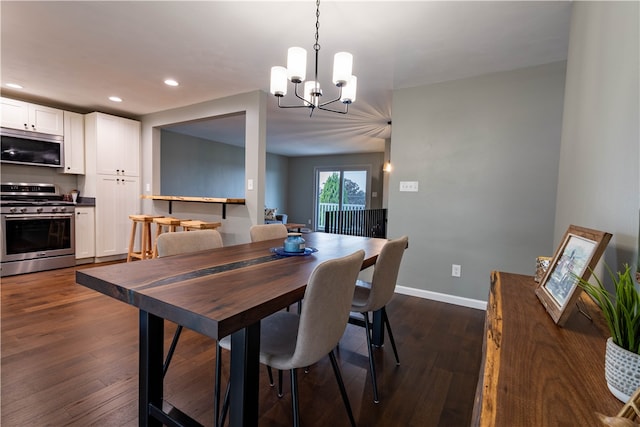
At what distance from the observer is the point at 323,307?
109 cm

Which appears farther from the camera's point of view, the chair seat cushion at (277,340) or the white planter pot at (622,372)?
the chair seat cushion at (277,340)

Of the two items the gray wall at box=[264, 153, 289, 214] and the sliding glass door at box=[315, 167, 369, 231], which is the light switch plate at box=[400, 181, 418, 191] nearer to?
the sliding glass door at box=[315, 167, 369, 231]

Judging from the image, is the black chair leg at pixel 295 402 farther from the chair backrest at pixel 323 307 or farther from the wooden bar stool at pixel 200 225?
the wooden bar stool at pixel 200 225

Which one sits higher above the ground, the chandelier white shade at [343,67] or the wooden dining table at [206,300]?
the chandelier white shade at [343,67]

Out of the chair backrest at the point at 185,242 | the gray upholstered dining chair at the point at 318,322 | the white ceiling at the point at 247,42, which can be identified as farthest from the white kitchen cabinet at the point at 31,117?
the gray upholstered dining chair at the point at 318,322

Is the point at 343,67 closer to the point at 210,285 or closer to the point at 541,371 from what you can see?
the point at 210,285

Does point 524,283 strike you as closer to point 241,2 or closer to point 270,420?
point 270,420

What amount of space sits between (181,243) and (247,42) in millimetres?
1653

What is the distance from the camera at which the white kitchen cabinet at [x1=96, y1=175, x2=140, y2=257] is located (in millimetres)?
4289

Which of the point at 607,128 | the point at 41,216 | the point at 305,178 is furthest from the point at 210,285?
the point at 305,178

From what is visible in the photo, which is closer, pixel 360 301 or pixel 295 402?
pixel 295 402

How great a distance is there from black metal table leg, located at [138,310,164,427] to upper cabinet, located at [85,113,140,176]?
13.1ft

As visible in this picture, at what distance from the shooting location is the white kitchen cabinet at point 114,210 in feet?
14.1

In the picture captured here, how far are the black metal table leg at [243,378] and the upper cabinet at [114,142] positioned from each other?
4.42 metres
